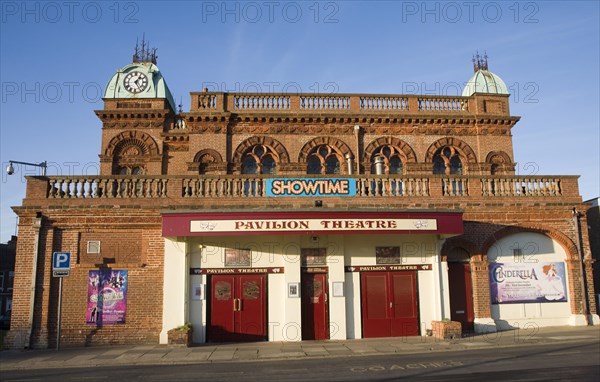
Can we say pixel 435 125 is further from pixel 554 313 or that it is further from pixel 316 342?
pixel 316 342

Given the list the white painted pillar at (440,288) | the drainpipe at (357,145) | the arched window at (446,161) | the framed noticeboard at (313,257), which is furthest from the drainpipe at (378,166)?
the framed noticeboard at (313,257)

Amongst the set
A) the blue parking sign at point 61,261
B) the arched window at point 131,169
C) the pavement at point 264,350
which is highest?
the arched window at point 131,169

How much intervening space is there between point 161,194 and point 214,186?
6.38 feet

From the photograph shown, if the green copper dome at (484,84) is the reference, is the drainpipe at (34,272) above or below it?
below

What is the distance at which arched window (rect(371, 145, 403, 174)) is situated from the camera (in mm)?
23609

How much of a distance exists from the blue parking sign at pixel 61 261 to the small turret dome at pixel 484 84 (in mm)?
20625

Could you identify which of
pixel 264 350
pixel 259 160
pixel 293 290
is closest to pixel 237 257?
pixel 293 290

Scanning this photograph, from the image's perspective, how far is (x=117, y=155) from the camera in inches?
987

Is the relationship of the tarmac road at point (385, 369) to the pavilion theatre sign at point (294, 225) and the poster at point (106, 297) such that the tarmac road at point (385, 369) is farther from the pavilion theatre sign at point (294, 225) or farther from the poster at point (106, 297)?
the pavilion theatre sign at point (294, 225)

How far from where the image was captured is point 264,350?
14859 millimetres

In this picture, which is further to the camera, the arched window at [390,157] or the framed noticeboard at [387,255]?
the arched window at [390,157]

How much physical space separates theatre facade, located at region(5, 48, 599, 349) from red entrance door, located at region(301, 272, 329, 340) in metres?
0.04

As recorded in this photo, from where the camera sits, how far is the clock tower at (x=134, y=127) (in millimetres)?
24844

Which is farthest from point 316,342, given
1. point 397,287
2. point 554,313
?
point 554,313
